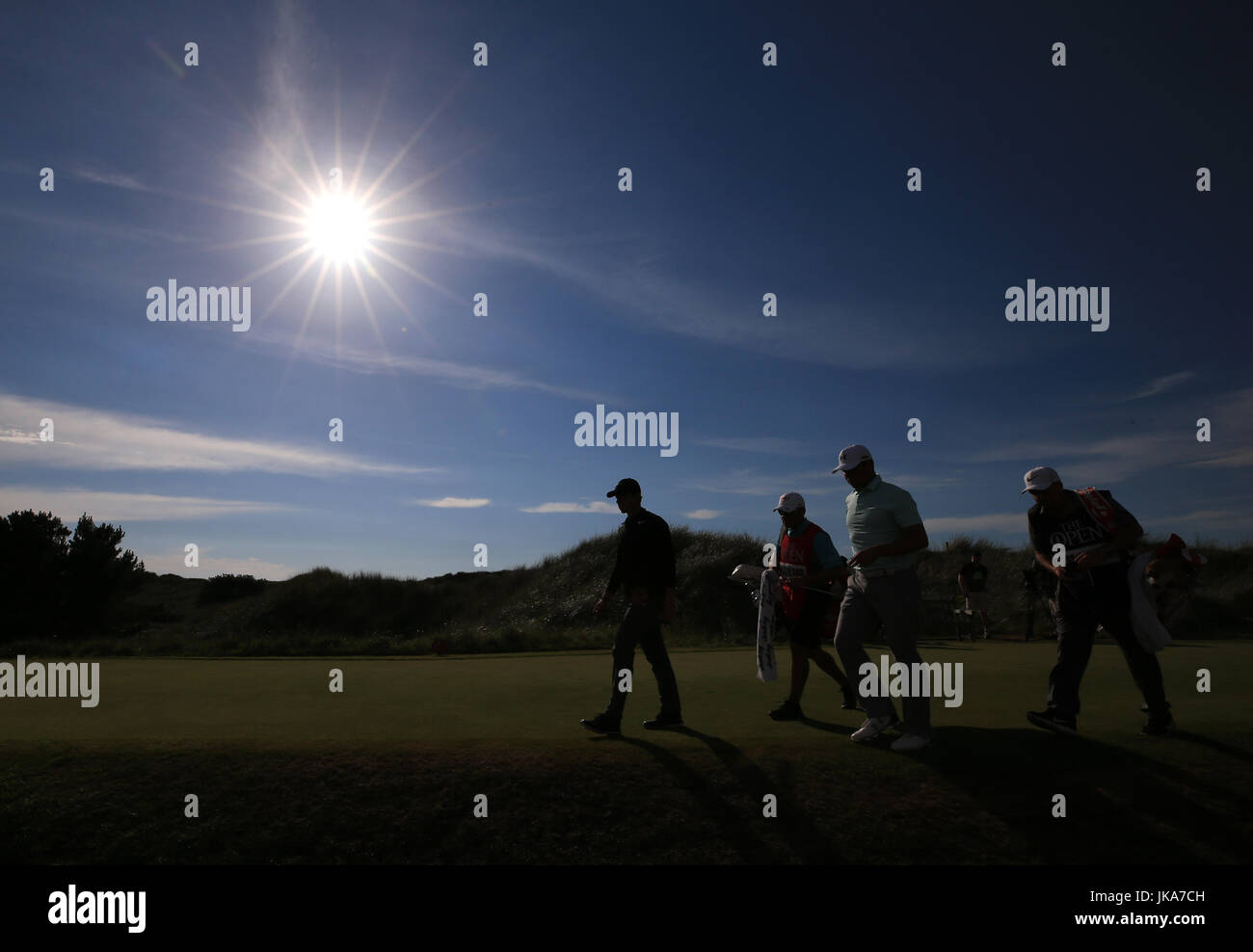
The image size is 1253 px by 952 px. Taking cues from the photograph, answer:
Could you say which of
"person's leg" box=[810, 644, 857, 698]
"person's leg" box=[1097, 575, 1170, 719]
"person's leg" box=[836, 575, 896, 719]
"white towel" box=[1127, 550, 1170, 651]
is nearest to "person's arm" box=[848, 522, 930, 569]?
Answer: "person's leg" box=[836, 575, 896, 719]

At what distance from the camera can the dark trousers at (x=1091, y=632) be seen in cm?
660

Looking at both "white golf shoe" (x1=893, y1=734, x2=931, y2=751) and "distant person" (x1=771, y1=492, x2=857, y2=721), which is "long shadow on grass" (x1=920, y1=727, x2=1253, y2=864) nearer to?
"white golf shoe" (x1=893, y1=734, x2=931, y2=751)

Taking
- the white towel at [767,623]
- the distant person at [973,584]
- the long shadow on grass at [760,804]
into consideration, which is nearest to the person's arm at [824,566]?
the white towel at [767,623]

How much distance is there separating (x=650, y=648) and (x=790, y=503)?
6.83 feet

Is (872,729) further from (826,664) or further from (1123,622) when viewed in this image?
(1123,622)

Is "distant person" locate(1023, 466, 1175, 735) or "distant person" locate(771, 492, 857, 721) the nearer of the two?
"distant person" locate(1023, 466, 1175, 735)

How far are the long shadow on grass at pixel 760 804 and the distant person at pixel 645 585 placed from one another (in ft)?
3.50

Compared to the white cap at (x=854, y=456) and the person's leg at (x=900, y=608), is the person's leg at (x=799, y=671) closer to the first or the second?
the person's leg at (x=900, y=608)

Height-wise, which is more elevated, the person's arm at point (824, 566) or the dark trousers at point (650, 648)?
the person's arm at point (824, 566)

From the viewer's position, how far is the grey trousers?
6023mm

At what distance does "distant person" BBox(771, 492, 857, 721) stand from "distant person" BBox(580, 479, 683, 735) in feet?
4.16

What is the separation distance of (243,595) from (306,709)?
50.8 m

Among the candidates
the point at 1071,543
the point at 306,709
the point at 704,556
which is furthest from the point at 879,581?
the point at 704,556
